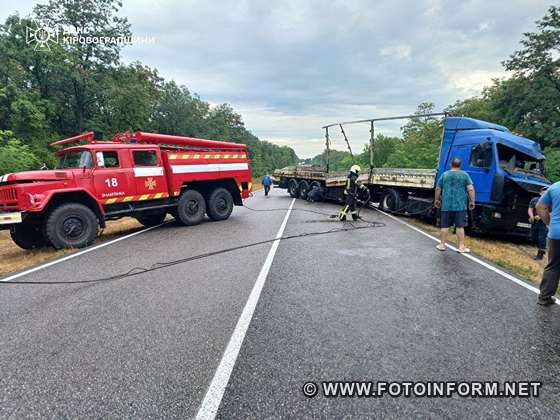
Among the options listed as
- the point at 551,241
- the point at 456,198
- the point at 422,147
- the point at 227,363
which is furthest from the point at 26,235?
the point at 422,147

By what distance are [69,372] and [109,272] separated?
110 inches

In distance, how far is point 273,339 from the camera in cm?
286

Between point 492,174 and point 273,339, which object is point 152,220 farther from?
point 492,174

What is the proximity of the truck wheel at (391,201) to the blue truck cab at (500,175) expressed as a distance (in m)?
3.06

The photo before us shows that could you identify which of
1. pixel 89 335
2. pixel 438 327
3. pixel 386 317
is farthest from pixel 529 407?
pixel 89 335

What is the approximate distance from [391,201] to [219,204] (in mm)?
6717

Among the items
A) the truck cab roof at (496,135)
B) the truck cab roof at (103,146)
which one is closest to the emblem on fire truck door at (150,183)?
the truck cab roof at (103,146)

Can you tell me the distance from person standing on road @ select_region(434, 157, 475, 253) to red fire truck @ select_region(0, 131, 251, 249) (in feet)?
22.6

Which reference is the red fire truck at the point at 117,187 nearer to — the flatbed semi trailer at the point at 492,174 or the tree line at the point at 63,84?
the flatbed semi trailer at the point at 492,174

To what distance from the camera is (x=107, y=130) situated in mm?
27453

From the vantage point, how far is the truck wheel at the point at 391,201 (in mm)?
11673

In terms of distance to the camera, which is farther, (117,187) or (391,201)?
(391,201)

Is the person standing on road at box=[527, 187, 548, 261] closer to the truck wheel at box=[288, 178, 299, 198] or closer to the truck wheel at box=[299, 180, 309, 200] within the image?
the truck wheel at box=[299, 180, 309, 200]

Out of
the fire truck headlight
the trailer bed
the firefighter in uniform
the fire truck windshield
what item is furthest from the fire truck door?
the trailer bed
